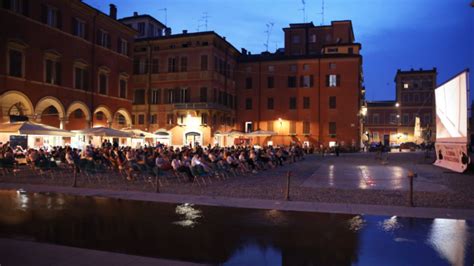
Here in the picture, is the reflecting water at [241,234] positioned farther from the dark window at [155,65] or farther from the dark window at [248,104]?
the dark window at [248,104]

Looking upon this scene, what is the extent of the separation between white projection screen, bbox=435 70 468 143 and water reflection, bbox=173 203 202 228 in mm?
16510

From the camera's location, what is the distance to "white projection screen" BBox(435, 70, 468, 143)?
21.1 m

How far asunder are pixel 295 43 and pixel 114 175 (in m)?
48.3

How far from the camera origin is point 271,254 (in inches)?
262

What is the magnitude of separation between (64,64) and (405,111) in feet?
261

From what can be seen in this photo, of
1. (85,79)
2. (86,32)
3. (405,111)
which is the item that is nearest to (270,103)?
(85,79)

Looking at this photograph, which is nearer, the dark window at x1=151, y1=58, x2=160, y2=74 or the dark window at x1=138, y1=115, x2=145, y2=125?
the dark window at x1=151, y1=58, x2=160, y2=74

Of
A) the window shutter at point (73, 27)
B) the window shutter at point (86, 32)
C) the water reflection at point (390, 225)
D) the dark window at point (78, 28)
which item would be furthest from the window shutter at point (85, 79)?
the water reflection at point (390, 225)

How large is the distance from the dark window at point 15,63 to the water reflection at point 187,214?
20741mm

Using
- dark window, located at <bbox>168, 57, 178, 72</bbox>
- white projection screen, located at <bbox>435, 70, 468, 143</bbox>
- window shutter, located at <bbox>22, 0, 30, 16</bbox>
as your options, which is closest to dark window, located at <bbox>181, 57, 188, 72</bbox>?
dark window, located at <bbox>168, 57, 178, 72</bbox>

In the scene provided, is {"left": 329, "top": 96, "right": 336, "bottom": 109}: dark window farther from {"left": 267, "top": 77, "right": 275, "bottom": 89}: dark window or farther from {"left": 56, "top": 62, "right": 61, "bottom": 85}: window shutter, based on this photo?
{"left": 56, "top": 62, "right": 61, "bottom": 85}: window shutter

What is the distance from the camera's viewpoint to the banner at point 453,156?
70.6 feet

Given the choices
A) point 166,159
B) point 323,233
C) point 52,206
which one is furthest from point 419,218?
point 166,159

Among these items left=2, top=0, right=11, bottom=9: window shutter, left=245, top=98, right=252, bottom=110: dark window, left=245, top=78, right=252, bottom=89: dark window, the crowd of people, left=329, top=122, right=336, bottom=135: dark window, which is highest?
left=2, top=0, right=11, bottom=9: window shutter
